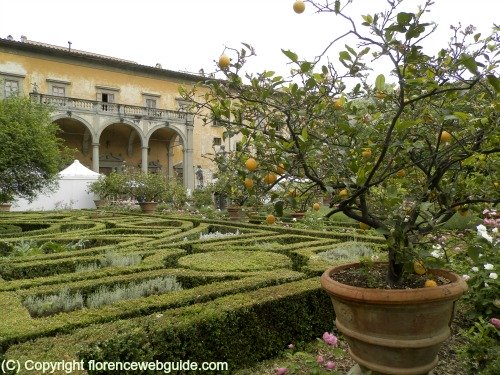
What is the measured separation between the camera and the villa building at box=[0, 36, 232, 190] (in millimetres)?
22016

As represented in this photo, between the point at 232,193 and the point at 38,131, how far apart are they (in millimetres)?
10791

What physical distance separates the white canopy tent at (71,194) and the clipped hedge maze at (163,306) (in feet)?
51.7

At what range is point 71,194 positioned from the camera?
19.8 metres

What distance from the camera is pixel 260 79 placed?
6.81 ft

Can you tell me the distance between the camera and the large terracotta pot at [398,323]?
7.16 feet

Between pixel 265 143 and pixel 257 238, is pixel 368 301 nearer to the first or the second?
pixel 265 143

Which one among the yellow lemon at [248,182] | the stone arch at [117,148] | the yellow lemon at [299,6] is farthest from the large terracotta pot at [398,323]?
the stone arch at [117,148]

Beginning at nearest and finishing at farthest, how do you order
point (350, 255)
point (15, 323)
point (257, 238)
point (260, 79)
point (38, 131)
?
1. point (260, 79)
2. point (15, 323)
3. point (350, 255)
4. point (257, 238)
5. point (38, 131)

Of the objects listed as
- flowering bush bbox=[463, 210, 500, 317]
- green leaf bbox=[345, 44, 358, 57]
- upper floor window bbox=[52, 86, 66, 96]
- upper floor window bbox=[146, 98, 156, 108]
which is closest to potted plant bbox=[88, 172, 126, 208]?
upper floor window bbox=[52, 86, 66, 96]

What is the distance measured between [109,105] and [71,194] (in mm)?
5981

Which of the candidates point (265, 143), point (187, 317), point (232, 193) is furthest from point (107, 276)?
point (265, 143)

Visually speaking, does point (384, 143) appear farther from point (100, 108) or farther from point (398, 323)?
point (100, 108)

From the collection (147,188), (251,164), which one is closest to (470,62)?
(251,164)

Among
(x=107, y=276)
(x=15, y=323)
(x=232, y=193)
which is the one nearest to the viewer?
(x=232, y=193)
